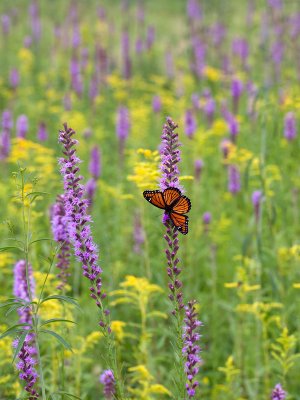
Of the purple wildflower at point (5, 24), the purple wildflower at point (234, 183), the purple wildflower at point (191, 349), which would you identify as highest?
the purple wildflower at point (5, 24)

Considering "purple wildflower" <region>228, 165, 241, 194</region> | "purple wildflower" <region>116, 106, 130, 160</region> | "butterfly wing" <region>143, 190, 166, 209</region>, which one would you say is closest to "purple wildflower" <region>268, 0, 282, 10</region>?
"purple wildflower" <region>116, 106, 130, 160</region>

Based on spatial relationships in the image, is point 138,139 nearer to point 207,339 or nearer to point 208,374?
point 207,339

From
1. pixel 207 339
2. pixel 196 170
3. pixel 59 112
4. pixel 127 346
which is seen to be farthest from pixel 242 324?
pixel 59 112

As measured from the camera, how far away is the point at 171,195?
2.28 meters

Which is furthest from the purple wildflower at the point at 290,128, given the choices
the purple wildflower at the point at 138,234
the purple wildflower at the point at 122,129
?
the purple wildflower at the point at 138,234

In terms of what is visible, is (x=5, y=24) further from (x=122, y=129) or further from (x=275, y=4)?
(x=122, y=129)

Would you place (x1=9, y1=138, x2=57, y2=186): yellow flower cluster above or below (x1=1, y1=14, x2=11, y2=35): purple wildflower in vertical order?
below

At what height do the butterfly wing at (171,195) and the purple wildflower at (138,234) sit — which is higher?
the purple wildflower at (138,234)

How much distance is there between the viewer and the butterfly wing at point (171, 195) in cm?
227

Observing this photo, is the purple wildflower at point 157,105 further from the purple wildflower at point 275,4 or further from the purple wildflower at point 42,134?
the purple wildflower at point 42,134

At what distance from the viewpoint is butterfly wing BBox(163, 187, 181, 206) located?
7.44 ft

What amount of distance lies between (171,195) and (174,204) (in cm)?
4

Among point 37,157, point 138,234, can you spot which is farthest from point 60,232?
point 37,157

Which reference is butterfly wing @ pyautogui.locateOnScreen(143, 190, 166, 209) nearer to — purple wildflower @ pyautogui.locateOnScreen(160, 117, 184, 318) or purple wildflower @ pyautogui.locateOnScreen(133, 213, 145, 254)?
purple wildflower @ pyautogui.locateOnScreen(160, 117, 184, 318)
